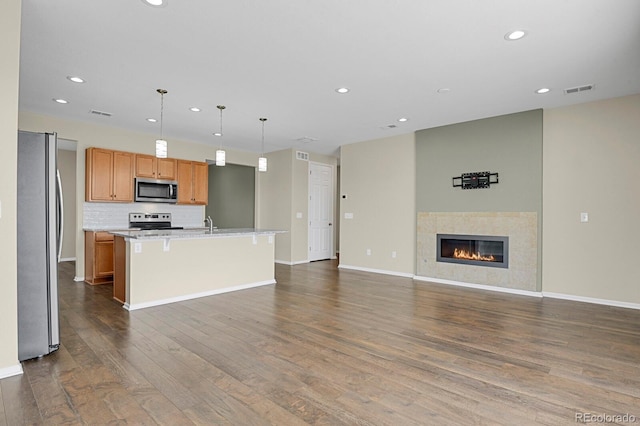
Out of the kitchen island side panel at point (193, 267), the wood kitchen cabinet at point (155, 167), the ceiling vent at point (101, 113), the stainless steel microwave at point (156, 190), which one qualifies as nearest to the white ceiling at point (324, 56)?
the ceiling vent at point (101, 113)

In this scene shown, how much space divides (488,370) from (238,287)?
3.60 metres

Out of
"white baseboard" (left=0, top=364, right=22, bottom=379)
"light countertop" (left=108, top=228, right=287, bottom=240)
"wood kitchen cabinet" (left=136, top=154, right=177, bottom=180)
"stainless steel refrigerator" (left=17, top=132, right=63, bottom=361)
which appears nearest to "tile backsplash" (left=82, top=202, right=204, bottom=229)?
"wood kitchen cabinet" (left=136, top=154, right=177, bottom=180)

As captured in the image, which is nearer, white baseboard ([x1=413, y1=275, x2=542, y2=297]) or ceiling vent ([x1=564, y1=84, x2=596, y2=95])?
ceiling vent ([x1=564, y1=84, x2=596, y2=95])

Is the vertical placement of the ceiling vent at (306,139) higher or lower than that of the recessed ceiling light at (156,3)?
lower

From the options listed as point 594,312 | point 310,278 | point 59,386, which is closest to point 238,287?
point 310,278

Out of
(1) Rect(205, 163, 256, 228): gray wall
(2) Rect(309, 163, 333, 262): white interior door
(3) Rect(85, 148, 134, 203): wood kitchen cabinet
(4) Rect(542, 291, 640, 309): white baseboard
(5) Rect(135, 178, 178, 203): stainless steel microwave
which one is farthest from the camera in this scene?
(1) Rect(205, 163, 256, 228): gray wall

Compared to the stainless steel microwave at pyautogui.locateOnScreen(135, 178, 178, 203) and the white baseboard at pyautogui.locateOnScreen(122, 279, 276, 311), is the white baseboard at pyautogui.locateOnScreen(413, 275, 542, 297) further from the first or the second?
the stainless steel microwave at pyautogui.locateOnScreen(135, 178, 178, 203)

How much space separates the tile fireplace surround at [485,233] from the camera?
5.03 meters

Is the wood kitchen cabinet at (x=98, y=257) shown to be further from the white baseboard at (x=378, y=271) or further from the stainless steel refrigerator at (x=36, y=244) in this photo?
the white baseboard at (x=378, y=271)

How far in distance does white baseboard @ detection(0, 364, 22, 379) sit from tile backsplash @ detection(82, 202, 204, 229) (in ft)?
13.4

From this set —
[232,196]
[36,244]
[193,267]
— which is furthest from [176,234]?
[232,196]

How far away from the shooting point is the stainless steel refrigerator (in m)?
2.62

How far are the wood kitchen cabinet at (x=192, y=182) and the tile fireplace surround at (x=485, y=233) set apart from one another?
4.41 m

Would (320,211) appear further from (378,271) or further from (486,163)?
(486,163)
